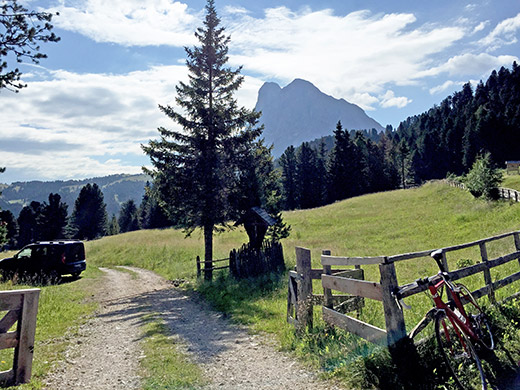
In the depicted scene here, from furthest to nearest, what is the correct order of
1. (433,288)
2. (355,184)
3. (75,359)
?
(355,184), (75,359), (433,288)

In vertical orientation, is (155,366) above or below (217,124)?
below

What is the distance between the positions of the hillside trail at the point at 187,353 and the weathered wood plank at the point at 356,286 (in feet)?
4.93

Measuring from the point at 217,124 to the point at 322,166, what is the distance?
214 ft

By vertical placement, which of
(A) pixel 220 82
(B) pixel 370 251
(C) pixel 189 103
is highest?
(A) pixel 220 82

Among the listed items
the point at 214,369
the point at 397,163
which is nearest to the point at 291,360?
the point at 214,369

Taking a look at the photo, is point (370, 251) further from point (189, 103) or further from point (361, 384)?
point (361, 384)

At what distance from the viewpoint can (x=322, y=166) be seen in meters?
81.2

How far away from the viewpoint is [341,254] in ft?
68.1

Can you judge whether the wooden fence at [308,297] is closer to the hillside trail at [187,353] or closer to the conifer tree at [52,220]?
the hillside trail at [187,353]

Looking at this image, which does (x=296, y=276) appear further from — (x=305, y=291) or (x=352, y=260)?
(x=352, y=260)

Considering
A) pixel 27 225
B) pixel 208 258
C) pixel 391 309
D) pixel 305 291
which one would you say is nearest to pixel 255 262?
pixel 208 258

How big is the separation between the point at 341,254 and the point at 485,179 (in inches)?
738

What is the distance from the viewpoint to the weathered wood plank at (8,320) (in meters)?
4.68

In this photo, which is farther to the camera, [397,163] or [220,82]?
[397,163]
